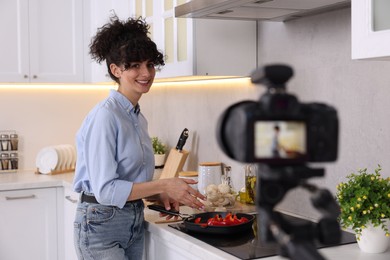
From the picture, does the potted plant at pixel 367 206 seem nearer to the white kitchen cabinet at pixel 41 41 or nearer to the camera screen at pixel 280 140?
the camera screen at pixel 280 140

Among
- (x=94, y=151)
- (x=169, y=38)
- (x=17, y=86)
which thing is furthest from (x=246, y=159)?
(x=17, y=86)

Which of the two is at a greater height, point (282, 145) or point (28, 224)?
point (282, 145)

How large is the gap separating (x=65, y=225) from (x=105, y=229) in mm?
1383

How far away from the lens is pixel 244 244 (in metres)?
1.85

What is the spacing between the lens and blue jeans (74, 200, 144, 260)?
2004mm

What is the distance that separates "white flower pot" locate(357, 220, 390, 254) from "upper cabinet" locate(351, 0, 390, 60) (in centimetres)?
53

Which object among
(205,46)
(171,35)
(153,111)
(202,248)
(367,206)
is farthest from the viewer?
(153,111)

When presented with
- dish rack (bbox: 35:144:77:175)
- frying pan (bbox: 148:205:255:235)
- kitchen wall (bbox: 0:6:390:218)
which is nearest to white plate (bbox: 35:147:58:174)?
dish rack (bbox: 35:144:77:175)

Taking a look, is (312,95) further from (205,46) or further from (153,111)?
(153,111)

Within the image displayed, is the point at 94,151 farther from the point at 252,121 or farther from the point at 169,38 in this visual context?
the point at 252,121

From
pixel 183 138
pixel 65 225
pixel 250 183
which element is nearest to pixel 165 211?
pixel 250 183

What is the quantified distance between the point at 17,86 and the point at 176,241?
2.23 metres

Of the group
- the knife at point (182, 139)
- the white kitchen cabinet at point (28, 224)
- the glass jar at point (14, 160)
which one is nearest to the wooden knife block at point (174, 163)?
the knife at point (182, 139)

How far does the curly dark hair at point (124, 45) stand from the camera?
81.5 inches
